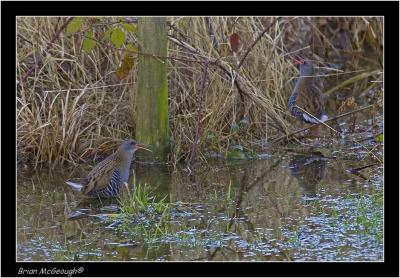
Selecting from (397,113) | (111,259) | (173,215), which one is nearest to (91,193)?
(173,215)

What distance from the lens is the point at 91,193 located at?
20.3 ft

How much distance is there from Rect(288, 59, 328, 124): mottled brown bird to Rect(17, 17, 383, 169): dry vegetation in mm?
132

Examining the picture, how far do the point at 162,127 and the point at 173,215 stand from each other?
144 centimetres

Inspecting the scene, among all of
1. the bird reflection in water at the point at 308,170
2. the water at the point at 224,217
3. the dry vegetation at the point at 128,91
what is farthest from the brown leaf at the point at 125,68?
the bird reflection in water at the point at 308,170

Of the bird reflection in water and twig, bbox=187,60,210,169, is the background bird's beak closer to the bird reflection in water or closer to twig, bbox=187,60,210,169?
the bird reflection in water

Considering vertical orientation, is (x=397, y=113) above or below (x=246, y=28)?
below

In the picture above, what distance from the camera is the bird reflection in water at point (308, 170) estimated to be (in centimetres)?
632

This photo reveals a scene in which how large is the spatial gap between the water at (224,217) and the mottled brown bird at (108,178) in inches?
3.8

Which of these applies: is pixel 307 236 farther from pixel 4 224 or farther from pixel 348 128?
pixel 348 128

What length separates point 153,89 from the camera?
6.80m

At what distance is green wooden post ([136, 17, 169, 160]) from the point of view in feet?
A: 22.1

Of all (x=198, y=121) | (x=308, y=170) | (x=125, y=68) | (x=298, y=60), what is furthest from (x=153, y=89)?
(x=298, y=60)

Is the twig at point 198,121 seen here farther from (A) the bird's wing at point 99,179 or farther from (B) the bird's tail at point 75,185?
(B) the bird's tail at point 75,185

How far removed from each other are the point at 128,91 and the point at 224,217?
83.6 inches
